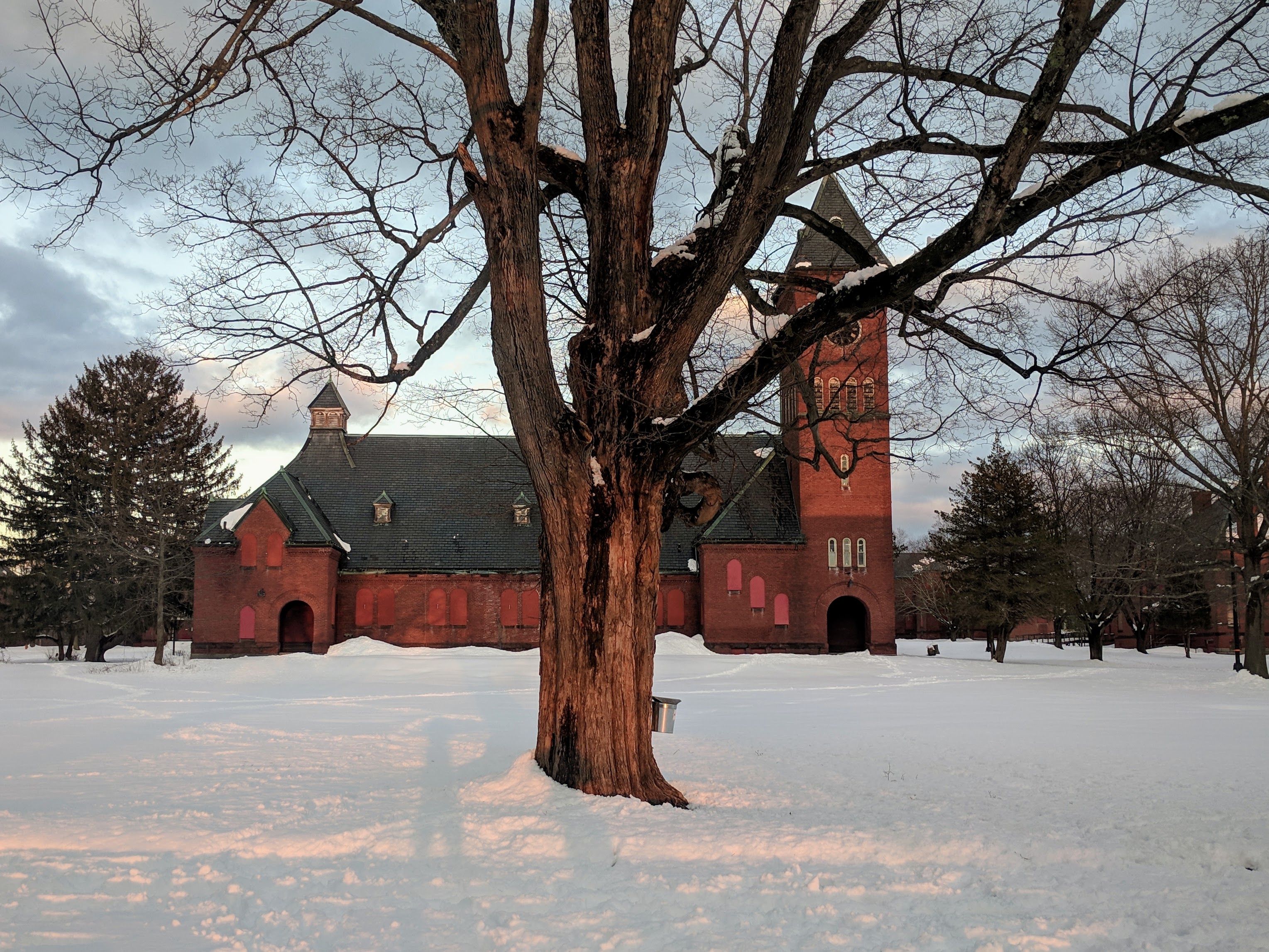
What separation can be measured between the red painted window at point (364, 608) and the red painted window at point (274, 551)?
3.52 m

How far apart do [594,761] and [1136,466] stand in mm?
39992

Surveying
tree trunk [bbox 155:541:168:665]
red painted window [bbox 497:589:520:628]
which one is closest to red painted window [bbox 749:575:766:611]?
red painted window [bbox 497:589:520:628]

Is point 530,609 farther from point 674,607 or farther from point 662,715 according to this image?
point 662,715

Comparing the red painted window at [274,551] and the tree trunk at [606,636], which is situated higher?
the red painted window at [274,551]

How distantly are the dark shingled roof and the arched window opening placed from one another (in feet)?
3.30

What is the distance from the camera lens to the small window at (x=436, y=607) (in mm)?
39719

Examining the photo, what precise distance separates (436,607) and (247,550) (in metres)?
7.95

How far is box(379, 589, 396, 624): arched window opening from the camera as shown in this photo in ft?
130

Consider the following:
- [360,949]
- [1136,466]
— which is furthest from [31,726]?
[1136,466]

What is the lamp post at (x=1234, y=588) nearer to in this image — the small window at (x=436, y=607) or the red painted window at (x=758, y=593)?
the red painted window at (x=758, y=593)

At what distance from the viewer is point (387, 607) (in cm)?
3969

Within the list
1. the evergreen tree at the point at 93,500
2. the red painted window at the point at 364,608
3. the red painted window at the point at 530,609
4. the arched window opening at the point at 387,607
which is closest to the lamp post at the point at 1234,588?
the red painted window at the point at 530,609

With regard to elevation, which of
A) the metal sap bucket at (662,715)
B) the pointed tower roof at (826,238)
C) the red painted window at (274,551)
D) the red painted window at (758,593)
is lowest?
the metal sap bucket at (662,715)

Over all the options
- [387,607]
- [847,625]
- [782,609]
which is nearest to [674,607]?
[782,609]
